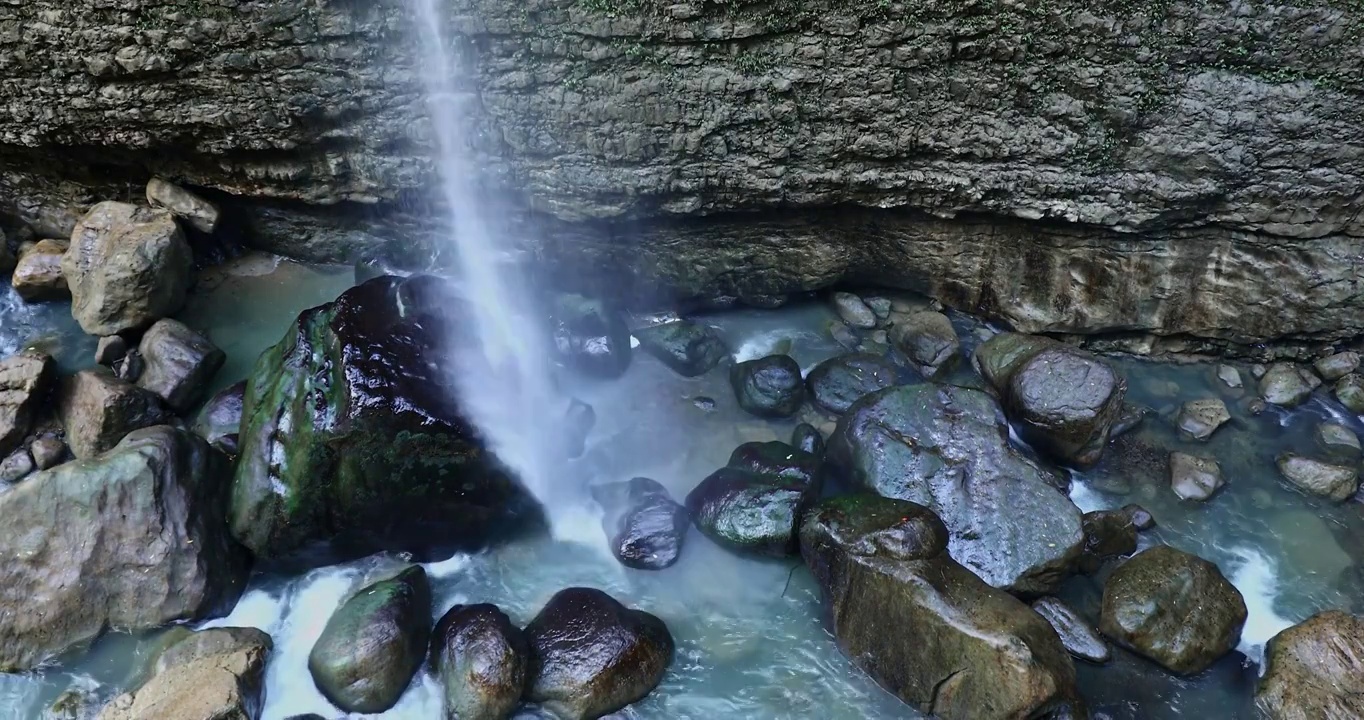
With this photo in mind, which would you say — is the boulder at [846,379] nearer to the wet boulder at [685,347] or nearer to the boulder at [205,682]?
the wet boulder at [685,347]

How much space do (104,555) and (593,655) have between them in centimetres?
304

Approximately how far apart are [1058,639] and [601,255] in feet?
14.9

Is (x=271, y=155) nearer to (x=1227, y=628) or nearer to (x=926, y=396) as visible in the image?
(x=926, y=396)

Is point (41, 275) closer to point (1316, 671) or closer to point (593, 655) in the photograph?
point (593, 655)

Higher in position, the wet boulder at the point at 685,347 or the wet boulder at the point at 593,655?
the wet boulder at the point at 685,347

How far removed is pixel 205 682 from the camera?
14.1ft

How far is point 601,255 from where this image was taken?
702 centimetres

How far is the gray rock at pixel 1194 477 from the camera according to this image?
580 cm

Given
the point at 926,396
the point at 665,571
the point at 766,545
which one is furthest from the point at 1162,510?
the point at 665,571

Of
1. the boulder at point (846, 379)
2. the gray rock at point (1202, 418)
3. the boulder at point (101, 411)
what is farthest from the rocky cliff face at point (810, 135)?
the boulder at point (101, 411)

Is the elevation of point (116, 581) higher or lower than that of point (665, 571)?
higher

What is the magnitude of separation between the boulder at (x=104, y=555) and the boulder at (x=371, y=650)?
920mm

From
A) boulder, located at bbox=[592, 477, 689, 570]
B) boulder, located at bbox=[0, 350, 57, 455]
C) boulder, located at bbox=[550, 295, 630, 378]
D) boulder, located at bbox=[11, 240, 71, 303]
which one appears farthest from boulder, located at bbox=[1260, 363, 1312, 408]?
boulder, located at bbox=[11, 240, 71, 303]

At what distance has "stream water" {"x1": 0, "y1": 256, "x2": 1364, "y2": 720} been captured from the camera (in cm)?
464
